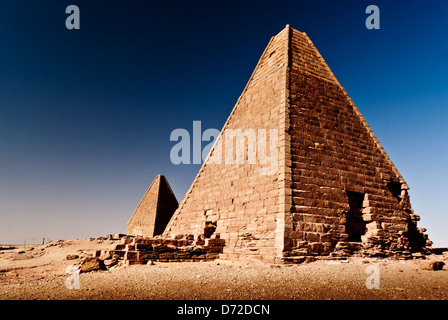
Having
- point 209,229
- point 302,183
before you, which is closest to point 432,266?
point 302,183

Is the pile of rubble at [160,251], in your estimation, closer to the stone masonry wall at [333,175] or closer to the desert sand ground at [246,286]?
the desert sand ground at [246,286]

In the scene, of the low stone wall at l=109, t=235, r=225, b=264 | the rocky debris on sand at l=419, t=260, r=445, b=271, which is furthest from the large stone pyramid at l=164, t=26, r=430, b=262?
the rocky debris on sand at l=419, t=260, r=445, b=271

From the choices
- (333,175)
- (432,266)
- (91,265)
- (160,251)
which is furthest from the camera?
(333,175)

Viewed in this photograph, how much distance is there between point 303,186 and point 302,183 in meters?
0.09

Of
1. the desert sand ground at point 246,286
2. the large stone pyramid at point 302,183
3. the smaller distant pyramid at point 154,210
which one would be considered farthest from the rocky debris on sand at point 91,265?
the smaller distant pyramid at point 154,210

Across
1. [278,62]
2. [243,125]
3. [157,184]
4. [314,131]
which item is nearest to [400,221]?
[314,131]

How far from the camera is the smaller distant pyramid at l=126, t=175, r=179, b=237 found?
1961 cm

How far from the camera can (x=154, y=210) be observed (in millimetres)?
19828

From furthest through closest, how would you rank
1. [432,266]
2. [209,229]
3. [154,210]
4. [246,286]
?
[154,210]
[209,229]
[432,266]
[246,286]

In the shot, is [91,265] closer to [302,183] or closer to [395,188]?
[302,183]

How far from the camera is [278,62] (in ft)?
34.2

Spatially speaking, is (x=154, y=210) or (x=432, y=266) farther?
(x=154, y=210)

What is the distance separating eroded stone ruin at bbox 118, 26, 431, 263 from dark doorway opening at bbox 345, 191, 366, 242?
30 millimetres
